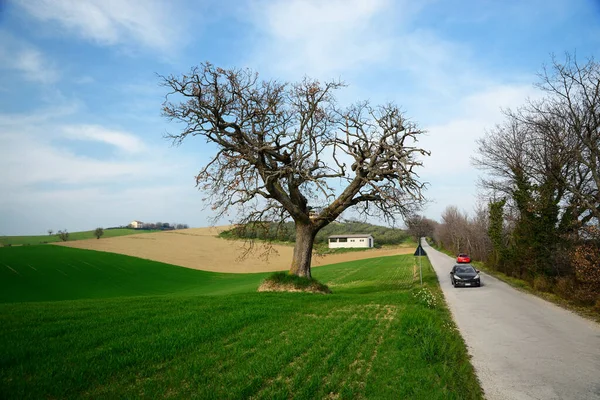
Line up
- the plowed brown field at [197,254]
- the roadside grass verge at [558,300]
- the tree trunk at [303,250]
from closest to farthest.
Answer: the roadside grass verge at [558,300]
the tree trunk at [303,250]
the plowed brown field at [197,254]

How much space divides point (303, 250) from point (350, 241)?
86.3m

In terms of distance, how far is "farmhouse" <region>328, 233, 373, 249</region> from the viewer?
102 m

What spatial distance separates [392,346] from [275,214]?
41.9ft

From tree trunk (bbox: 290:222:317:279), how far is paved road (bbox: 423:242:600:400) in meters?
7.61

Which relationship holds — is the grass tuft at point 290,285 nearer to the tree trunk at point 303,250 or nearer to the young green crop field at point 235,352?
the tree trunk at point 303,250

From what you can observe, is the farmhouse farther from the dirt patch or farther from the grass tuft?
the dirt patch

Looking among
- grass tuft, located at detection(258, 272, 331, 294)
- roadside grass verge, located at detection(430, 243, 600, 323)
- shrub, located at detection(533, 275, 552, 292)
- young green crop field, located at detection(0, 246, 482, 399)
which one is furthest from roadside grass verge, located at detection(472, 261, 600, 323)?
grass tuft, located at detection(258, 272, 331, 294)

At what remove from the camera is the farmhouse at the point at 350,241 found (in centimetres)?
10219

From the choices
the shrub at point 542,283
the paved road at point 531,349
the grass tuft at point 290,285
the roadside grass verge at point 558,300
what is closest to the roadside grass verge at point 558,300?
the roadside grass verge at point 558,300

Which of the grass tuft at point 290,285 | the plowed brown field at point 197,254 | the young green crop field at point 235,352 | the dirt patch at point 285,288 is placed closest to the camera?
the young green crop field at point 235,352

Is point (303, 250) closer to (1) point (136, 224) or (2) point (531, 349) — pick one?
(2) point (531, 349)

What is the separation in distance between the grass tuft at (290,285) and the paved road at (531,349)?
21.5ft

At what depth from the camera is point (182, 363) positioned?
6781 mm

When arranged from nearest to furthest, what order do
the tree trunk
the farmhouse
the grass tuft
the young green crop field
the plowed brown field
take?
the young green crop field, the grass tuft, the tree trunk, the plowed brown field, the farmhouse
